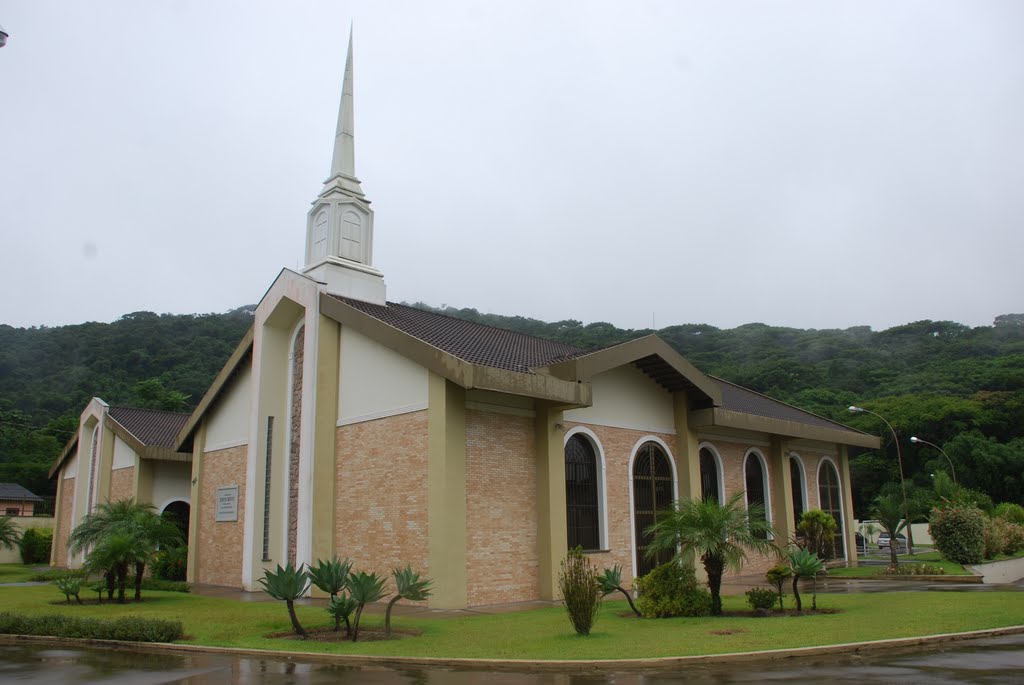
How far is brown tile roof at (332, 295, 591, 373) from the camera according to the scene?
17.9 metres

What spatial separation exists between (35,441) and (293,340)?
50.6 m

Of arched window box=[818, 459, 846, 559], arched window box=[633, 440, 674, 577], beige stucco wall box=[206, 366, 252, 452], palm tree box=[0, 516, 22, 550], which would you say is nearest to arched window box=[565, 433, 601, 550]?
arched window box=[633, 440, 674, 577]

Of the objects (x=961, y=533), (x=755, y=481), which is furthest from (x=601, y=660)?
(x=961, y=533)

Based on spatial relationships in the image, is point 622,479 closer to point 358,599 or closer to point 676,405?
point 676,405

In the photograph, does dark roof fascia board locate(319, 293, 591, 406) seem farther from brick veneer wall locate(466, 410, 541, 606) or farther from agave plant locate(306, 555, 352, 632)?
agave plant locate(306, 555, 352, 632)

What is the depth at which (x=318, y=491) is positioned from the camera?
19.3 metres

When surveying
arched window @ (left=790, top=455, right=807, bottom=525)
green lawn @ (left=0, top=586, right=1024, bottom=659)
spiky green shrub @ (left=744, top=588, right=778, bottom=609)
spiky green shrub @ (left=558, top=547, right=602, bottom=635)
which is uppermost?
arched window @ (left=790, top=455, right=807, bottom=525)

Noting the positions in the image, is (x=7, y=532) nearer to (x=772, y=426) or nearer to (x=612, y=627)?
(x=772, y=426)

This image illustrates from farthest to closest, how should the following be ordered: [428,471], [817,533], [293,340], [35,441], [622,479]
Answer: [35,441], [817,533], [293,340], [622,479], [428,471]

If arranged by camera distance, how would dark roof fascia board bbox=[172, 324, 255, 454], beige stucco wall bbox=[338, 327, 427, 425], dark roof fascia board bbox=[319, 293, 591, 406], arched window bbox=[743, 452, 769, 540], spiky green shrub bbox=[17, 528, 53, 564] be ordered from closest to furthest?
dark roof fascia board bbox=[319, 293, 591, 406] → beige stucco wall bbox=[338, 327, 427, 425] → dark roof fascia board bbox=[172, 324, 255, 454] → arched window bbox=[743, 452, 769, 540] → spiky green shrub bbox=[17, 528, 53, 564]

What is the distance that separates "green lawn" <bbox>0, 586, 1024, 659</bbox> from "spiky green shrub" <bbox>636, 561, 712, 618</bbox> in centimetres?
46

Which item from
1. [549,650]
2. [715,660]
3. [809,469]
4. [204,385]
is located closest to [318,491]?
[549,650]

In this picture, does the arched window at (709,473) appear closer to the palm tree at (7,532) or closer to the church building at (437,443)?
the church building at (437,443)

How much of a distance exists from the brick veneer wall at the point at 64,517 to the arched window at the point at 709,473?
2846 centimetres
